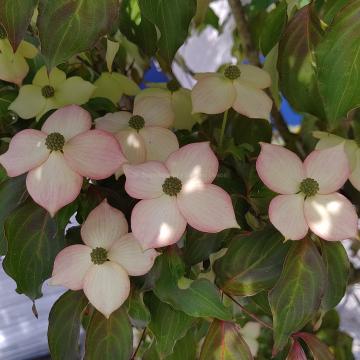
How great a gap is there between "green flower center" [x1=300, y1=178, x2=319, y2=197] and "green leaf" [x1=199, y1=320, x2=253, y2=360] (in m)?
0.16

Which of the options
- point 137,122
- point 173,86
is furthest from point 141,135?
point 173,86

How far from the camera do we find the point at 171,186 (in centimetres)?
48

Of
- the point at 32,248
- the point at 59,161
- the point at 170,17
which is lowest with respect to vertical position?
the point at 32,248

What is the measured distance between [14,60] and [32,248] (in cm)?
21

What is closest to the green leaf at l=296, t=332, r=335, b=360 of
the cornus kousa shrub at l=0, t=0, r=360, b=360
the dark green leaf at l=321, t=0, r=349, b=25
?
the cornus kousa shrub at l=0, t=0, r=360, b=360

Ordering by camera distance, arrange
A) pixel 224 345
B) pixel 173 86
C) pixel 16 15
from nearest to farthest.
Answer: pixel 16 15
pixel 224 345
pixel 173 86

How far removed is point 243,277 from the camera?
538 mm

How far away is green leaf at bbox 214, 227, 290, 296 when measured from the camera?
1.74ft

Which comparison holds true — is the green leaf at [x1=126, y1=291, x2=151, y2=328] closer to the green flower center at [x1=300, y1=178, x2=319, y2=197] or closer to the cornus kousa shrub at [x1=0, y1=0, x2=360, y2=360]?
the cornus kousa shrub at [x1=0, y1=0, x2=360, y2=360]

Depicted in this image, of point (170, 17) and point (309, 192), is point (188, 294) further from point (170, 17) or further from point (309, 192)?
point (170, 17)

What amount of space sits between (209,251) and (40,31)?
26cm

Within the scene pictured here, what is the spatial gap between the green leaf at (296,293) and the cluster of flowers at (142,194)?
4cm

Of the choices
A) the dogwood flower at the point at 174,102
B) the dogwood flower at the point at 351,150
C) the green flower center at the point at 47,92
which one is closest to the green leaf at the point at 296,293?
the dogwood flower at the point at 351,150

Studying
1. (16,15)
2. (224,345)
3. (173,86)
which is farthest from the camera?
(173,86)
